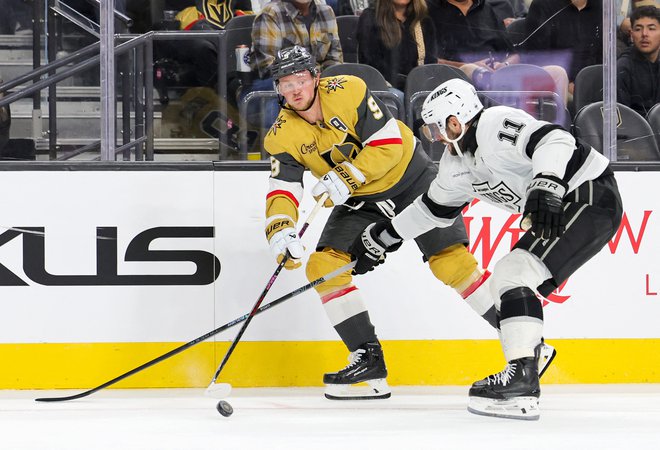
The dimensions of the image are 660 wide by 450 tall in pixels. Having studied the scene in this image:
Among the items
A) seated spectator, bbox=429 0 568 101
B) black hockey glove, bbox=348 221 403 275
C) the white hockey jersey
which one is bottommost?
black hockey glove, bbox=348 221 403 275

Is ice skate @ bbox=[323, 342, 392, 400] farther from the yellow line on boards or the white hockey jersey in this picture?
the white hockey jersey

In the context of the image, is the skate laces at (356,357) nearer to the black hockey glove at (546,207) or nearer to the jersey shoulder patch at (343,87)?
the jersey shoulder patch at (343,87)

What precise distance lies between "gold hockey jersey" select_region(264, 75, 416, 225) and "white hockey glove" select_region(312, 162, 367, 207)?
0.04 metres

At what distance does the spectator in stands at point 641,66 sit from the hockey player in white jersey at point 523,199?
1.18m

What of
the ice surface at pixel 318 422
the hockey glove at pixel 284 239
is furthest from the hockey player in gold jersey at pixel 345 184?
the ice surface at pixel 318 422

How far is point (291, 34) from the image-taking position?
191 inches

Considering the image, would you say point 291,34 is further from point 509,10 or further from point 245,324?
point 245,324

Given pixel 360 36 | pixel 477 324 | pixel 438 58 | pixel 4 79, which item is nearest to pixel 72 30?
pixel 4 79

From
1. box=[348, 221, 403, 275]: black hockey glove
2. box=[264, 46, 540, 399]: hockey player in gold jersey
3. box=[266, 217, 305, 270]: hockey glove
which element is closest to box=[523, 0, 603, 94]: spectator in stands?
box=[264, 46, 540, 399]: hockey player in gold jersey

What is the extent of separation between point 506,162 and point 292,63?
36.7 inches

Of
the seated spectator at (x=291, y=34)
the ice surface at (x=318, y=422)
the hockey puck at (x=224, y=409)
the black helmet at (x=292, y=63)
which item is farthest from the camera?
the seated spectator at (x=291, y=34)

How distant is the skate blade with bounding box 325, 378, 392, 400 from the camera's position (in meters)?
4.45

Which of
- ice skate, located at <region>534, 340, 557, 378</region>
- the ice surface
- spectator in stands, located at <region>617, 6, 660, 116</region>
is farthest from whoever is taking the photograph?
spectator in stands, located at <region>617, 6, 660, 116</region>

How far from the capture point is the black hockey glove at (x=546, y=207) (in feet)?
11.5
